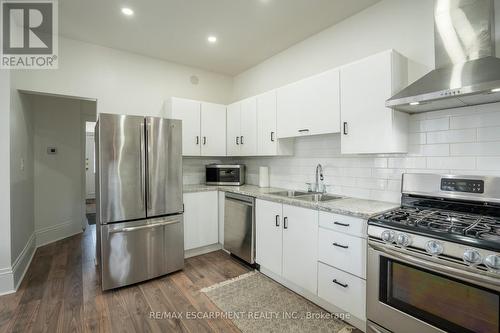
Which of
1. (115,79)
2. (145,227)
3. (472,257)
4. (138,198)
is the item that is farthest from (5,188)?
(472,257)

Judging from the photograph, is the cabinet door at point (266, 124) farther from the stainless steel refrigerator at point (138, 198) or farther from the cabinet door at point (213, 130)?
the stainless steel refrigerator at point (138, 198)

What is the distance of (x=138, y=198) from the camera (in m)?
2.62

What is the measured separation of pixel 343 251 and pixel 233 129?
2402 millimetres

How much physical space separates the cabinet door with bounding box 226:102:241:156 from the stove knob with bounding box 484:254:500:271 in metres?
2.88

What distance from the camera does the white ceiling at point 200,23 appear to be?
242 centimetres

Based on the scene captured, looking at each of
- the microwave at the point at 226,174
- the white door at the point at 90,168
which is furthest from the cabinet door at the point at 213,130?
the white door at the point at 90,168

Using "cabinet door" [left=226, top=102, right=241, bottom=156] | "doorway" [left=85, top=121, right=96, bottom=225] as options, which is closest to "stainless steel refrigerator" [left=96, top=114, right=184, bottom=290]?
"cabinet door" [left=226, top=102, right=241, bottom=156]

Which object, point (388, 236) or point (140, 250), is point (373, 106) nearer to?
point (388, 236)

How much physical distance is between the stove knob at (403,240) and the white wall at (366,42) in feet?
4.57

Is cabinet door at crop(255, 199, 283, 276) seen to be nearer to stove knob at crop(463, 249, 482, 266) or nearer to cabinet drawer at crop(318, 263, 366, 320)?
cabinet drawer at crop(318, 263, 366, 320)

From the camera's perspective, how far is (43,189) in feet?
13.1

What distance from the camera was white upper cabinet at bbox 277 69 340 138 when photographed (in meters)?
2.35

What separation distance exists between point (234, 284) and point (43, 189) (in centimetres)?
358

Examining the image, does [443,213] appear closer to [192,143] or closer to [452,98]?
[452,98]
